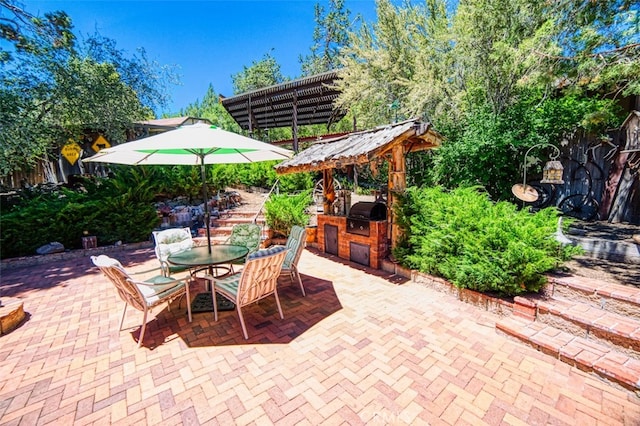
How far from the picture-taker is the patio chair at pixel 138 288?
2.89m

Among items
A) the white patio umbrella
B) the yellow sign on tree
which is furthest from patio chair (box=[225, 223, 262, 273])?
the yellow sign on tree

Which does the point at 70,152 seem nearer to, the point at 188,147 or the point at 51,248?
the point at 51,248

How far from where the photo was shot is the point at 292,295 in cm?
423

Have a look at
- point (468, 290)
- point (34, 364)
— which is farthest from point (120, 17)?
point (468, 290)

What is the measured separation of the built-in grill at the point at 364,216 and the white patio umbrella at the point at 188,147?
1861mm

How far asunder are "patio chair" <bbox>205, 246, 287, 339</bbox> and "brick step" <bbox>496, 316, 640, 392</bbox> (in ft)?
8.90

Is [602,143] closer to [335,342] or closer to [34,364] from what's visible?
[335,342]

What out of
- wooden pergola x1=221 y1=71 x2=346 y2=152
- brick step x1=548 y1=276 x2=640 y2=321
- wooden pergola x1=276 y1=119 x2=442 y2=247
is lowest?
brick step x1=548 y1=276 x2=640 y2=321

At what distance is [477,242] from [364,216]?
2.06 metres

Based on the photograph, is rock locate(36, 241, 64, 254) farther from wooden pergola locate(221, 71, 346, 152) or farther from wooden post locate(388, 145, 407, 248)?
wooden pergola locate(221, 71, 346, 152)

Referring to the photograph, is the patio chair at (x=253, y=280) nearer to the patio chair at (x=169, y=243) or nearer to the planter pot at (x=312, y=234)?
the patio chair at (x=169, y=243)

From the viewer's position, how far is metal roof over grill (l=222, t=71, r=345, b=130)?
1070cm

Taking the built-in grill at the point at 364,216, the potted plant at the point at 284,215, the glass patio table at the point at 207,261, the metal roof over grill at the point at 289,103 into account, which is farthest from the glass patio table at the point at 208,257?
the metal roof over grill at the point at 289,103

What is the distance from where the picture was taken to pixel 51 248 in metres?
6.33
